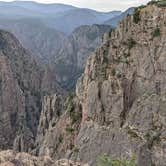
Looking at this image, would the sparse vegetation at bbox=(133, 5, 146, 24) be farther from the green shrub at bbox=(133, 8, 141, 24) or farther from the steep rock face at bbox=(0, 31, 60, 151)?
the steep rock face at bbox=(0, 31, 60, 151)

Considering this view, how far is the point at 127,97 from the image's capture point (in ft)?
216

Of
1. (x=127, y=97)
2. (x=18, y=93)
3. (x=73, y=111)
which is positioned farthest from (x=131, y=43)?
(x=18, y=93)

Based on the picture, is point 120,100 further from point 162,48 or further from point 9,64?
point 9,64

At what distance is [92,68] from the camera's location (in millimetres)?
70312

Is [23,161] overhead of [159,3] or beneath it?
beneath

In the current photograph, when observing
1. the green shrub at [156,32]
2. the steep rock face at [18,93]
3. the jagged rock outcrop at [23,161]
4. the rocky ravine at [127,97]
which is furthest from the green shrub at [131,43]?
the jagged rock outcrop at [23,161]

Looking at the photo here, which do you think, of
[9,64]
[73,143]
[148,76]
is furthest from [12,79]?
[148,76]

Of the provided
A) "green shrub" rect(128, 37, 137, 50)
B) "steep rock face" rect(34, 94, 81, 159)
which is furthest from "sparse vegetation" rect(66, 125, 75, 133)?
"green shrub" rect(128, 37, 137, 50)

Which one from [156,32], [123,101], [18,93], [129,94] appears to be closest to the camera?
[156,32]

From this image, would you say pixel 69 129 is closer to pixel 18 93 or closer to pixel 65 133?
pixel 65 133

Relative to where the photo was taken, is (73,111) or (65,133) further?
(65,133)

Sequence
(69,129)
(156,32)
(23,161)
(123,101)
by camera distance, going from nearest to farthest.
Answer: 1. (23,161)
2. (156,32)
3. (123,101)
4. (69,129)

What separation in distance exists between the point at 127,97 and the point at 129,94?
472 mm

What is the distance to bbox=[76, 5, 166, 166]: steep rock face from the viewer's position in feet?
199
